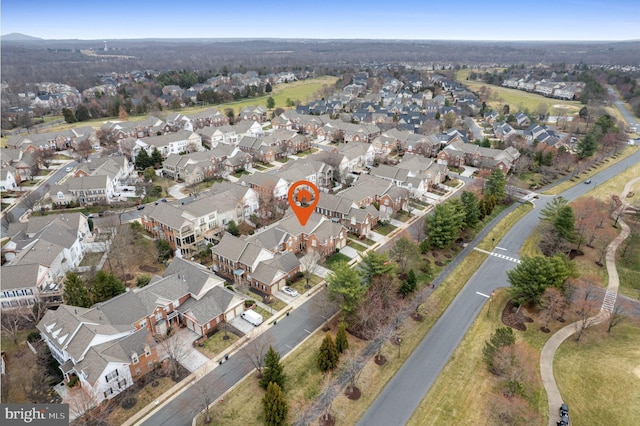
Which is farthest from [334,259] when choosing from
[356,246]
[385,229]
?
[385,229]

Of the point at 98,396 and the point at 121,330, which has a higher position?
the point at 121,330

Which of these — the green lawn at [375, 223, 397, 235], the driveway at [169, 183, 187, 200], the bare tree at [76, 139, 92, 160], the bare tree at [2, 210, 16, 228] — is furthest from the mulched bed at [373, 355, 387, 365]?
the bare tree at [76, 139, 92, 160]

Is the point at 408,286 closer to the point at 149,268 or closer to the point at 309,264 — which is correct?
the point at 309,264

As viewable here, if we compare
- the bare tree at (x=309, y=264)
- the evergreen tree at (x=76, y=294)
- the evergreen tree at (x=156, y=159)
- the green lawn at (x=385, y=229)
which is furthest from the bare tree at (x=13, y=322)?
the evergreen tree at (x=156, y=159)

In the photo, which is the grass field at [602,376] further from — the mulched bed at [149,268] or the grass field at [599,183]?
the mulched bed at [149,268]

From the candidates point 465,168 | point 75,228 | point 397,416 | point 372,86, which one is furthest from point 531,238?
point 372,86

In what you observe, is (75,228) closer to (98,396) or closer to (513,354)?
(98,396)
